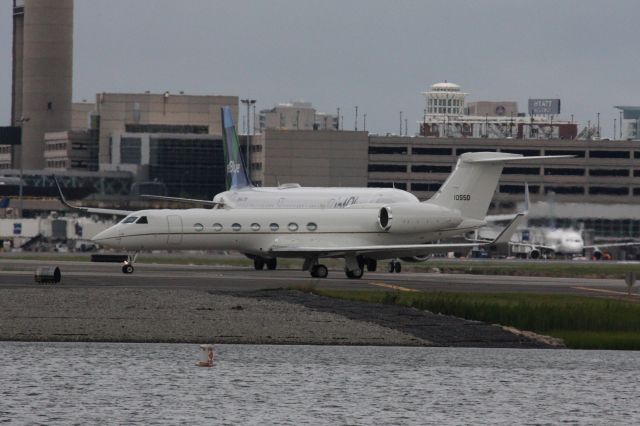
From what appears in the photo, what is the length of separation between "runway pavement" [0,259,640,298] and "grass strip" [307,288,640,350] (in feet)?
28.4

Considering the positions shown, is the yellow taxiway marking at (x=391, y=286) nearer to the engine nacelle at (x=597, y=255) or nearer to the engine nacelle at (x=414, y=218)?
the engine nacelle at (x=414, y=218)

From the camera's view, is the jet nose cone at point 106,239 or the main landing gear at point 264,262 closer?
the jet nose cone at point 106,239

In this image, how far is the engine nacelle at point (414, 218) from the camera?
3140 inches

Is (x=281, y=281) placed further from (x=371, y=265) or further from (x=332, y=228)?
(x=371, y=265)

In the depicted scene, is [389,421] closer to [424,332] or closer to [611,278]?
[424,332]

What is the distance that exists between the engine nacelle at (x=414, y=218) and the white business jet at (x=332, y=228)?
54 millimetres

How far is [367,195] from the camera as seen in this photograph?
101062mm

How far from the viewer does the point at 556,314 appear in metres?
50.9

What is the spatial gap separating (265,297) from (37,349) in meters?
16.0

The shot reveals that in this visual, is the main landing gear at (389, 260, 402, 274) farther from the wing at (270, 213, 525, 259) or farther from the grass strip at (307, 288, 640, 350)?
the grass strip at (307, 288, 640, 350)

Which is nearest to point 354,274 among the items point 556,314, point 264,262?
point 264,262

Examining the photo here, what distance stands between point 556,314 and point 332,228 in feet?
96.8

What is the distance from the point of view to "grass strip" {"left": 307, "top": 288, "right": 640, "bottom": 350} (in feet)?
156

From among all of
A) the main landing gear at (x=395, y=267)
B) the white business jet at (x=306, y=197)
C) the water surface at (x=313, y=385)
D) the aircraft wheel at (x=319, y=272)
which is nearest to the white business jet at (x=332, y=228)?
the aircraft wheel at (x=319, y=272)
